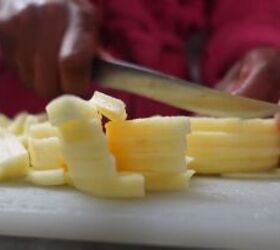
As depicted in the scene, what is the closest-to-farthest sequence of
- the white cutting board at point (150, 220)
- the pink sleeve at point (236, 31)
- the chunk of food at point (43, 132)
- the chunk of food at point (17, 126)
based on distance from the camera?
the white cutting board at point (150, 220)
the chunk of food at point (43, 132)
the chunk of food at point (17, 126)
the pink sleeve at point (236, 31)

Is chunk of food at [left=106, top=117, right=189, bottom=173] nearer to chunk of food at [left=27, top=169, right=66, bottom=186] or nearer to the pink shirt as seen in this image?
chunk of food at [left=27, top=169, right=66, bottom=186]

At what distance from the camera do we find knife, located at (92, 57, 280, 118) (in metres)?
0.73

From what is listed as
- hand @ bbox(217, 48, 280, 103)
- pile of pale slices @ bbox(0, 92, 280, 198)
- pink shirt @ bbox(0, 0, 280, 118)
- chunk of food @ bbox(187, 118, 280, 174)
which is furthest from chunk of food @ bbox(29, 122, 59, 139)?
pink shirt @ bbox(0, 0, 280, 118)

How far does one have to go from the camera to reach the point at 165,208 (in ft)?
1.85

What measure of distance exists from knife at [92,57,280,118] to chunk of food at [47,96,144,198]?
18 centimetres

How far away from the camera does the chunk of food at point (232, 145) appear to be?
67 centimetres

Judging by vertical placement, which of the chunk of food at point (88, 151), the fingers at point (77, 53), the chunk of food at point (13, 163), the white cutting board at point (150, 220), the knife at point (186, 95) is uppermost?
the fingers at point (77, 53)

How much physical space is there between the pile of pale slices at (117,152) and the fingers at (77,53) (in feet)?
0.48

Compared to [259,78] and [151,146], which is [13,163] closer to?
[151,146]

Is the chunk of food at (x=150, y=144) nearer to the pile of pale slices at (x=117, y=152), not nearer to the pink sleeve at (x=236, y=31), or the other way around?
the pile of pale slices at (x=117, y=152)

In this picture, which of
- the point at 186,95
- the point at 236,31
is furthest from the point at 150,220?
the point at 236,31

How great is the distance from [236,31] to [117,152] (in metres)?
0.51

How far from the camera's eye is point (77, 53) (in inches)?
32.0

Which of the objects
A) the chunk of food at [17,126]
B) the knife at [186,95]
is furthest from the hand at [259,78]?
the chunk of food at [17,126]
